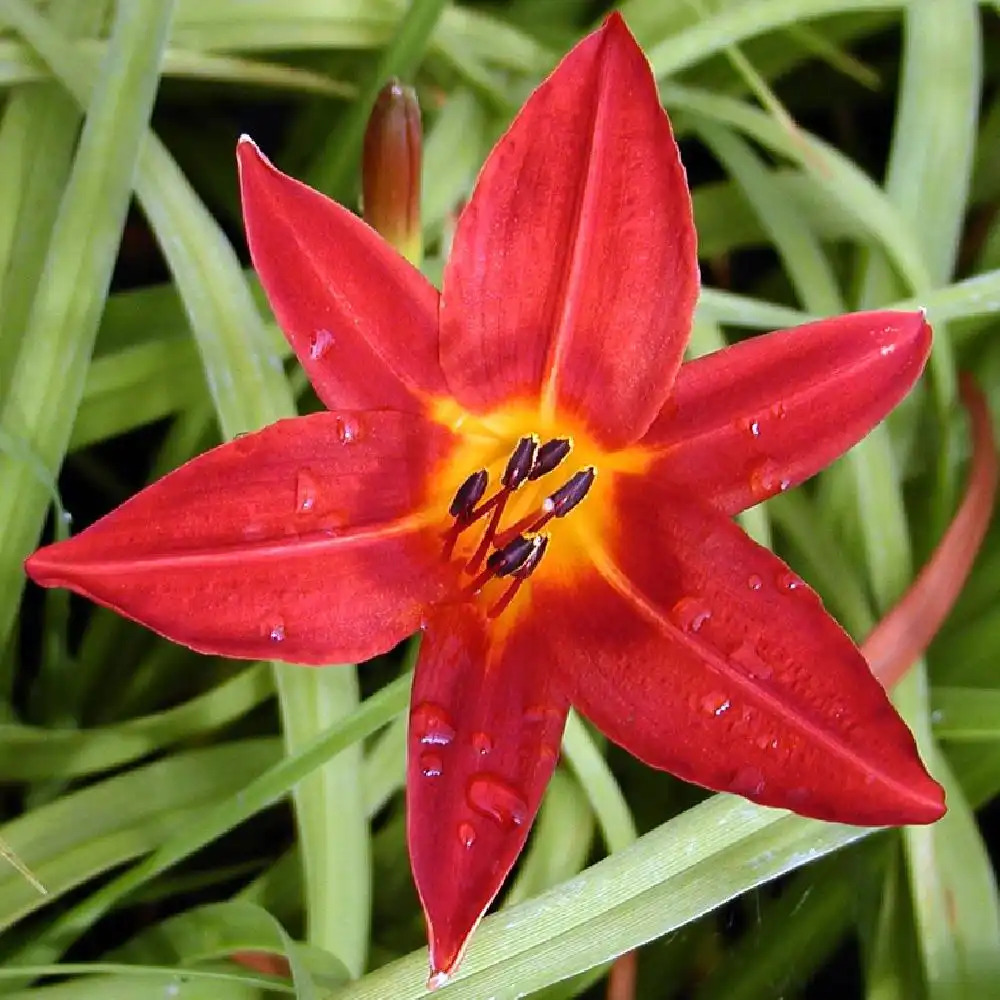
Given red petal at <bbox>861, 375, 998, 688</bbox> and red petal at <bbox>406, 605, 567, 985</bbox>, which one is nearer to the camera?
red petal at <bbox>406, 605, 567, 985</bbox>

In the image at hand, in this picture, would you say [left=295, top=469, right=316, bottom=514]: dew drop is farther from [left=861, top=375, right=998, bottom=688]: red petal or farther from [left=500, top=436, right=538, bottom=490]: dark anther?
[left=861, top=375, right=998, bottom=688]: red petal

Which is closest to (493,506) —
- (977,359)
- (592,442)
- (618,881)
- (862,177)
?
(592,442)

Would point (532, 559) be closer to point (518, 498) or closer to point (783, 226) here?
point (518, 498)

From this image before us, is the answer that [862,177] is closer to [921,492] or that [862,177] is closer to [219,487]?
[921,492]

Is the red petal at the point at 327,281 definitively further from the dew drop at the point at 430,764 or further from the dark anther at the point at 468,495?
the dew drop at the point at 430,764

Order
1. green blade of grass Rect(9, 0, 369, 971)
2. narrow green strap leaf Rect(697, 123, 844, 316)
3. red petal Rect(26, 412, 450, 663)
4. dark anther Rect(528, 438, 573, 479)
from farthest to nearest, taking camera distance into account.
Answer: narrow green strap leaf Rect(697, 123, 844, 316) → green blade of grass Rect(9, 0, 369, 971) → dark anther Rect(528, 438, 573, 479) → red petal Rect(26, 412, 450, 663)

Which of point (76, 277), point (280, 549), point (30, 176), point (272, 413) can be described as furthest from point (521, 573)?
point (30, 176)

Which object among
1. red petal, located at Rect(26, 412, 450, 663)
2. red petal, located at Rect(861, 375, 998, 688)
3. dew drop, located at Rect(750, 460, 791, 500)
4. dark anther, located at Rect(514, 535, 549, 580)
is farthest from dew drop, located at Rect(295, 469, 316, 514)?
red petal, located at Rect(861, 375, 998, 688)
